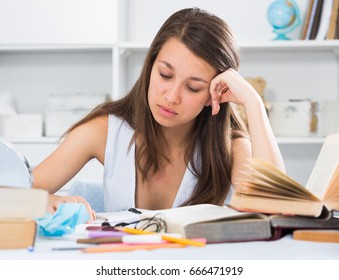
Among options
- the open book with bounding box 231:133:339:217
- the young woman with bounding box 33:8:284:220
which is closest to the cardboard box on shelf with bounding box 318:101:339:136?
the young woman with bounding box 33:8:284:220

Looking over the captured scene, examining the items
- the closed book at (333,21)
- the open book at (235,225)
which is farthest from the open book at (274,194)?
the closed book at (333,21)

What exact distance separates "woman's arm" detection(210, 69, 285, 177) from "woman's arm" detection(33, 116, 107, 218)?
1.30 feet

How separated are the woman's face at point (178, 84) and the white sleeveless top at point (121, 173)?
0.29 m

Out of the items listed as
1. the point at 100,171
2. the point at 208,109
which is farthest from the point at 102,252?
the point at 100,171

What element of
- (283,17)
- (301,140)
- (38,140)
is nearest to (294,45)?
(283,17)

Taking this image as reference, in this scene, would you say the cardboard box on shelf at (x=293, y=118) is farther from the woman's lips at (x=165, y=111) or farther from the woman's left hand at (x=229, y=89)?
the woman's lips at (x=165, y=111)

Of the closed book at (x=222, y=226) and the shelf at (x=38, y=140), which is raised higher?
the closed book at (x=222, y=226)

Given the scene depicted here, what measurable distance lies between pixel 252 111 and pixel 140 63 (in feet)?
6.05

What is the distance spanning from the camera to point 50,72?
11.5ft

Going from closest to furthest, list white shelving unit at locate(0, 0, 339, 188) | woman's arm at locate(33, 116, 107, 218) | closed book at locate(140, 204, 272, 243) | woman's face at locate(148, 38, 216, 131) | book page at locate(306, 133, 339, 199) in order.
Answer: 1. closed book at locate(140, 204, 272, 243)
2. book page at locate(306, 133, 339, 199)
3. woman's face at locate(148, 38, 216, 131)
4. woman's arm at locate(33, 116, 107, 218)
5. white shelving unit at locate(0, 0, 339, 188)

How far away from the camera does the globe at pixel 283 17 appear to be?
10.5 feet

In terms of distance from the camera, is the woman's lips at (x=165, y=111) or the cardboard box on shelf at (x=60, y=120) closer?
the woman's lips at (x=165, y=111)

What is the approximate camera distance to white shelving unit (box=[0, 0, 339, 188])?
3404 millimetres

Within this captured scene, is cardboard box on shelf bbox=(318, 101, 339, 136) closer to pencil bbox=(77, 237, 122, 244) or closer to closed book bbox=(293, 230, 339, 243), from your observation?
closed book bbox=(293, 230, 339, 243)
